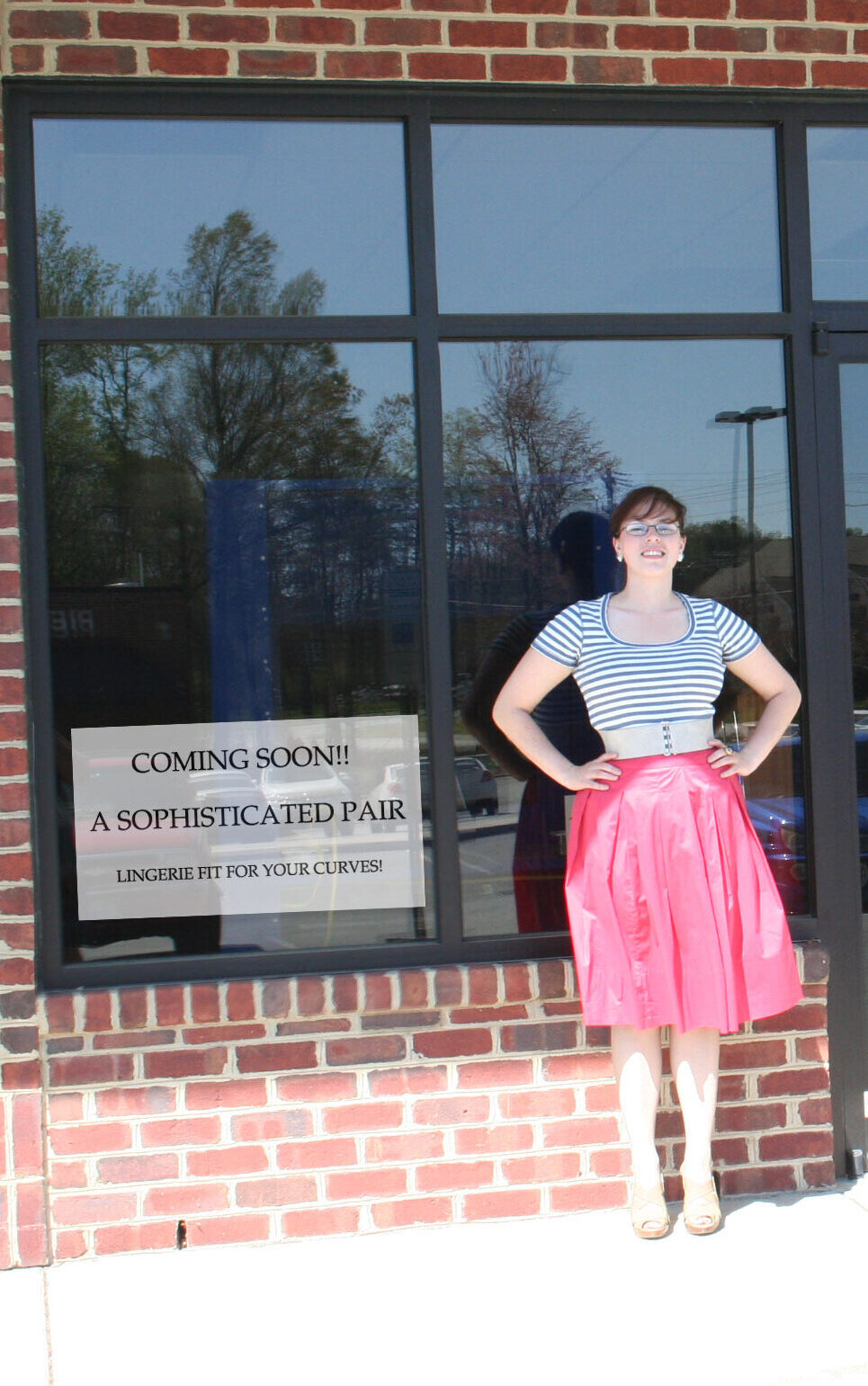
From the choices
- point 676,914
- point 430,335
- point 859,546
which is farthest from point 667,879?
point 430,335

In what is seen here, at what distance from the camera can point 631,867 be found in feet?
10.8

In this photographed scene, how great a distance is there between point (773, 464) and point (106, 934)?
2352mm

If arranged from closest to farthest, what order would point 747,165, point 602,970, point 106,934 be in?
point 602,970
point 106,934
point 747,165

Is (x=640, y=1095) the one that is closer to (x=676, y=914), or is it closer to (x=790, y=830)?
(x=676, y=914)

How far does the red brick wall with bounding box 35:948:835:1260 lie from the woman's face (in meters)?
1.12

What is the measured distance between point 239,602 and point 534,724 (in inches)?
35.4

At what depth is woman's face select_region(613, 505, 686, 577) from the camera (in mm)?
3424

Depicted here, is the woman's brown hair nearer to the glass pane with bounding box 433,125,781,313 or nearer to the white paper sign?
the glass pane with bounding box 433,125,781,313

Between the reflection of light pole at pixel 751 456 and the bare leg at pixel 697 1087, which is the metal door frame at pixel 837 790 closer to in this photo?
the reflection of light pole at pixel 751 456

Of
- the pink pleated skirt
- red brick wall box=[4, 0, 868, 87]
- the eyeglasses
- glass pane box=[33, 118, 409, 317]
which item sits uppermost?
red brick wall box=[4, 0, 868, 87]

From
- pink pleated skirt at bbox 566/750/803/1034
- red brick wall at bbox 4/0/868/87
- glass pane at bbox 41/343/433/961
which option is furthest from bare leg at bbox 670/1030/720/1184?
red brick wall at bbox 4/0/868/87

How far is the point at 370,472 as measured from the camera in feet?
12.2

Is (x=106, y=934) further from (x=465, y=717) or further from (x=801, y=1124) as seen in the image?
(x=801, y=1124)

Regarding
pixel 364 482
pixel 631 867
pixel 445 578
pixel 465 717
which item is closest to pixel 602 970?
pixel 631 867
